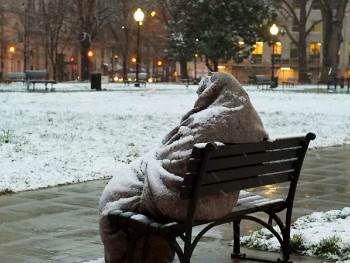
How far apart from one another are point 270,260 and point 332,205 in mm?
2961

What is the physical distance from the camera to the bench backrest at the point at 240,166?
15.5ft

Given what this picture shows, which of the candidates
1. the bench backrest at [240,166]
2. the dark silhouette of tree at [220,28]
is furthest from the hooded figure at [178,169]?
the dark silhouette of tree at [220,28]

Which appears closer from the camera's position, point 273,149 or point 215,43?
point 273,149

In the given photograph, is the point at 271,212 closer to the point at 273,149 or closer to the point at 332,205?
the point at 273,149

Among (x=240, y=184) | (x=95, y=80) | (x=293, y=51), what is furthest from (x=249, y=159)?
(x=293, y=51)

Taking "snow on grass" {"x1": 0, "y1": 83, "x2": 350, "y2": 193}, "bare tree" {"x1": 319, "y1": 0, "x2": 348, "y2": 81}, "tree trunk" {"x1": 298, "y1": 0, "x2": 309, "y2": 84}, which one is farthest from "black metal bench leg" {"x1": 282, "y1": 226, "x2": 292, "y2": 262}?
"tree trunk" {"x1": 298, "y1": 0, "x2": 309, "y2": 84}

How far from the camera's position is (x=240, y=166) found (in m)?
5.23

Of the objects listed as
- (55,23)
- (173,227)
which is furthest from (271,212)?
(55,23)

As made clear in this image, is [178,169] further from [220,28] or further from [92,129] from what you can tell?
[220,28]

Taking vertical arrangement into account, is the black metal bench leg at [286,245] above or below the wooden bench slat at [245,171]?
below

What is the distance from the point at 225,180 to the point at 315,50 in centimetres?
9308

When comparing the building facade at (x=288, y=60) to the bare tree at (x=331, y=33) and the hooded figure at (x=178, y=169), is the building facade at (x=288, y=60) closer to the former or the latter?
the bare tree at (x=331, y=33)

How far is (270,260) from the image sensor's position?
5910 mm

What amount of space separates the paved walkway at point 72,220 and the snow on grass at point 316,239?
171mm
